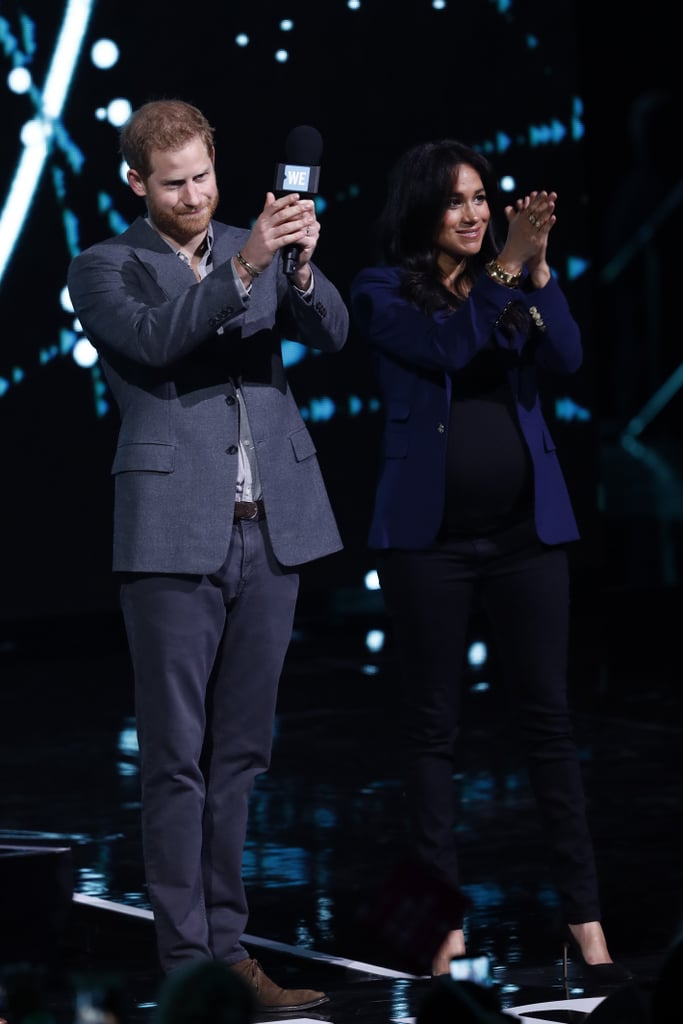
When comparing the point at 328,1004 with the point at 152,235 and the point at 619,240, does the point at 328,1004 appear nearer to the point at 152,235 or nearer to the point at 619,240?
the point at 152,235

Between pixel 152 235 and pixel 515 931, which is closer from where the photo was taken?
pixel 152 235

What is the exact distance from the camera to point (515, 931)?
11.7 feet

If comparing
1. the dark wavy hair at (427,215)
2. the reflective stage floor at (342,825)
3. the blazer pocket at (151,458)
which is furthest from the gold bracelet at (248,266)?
the reflective stage floor at (342,825)

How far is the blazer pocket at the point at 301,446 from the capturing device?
2980 mm

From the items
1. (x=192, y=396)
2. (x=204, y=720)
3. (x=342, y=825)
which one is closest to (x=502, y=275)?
(x=192, y=396)

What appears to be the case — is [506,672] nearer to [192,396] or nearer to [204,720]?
[204,720]

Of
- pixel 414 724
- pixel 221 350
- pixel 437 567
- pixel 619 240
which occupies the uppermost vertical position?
pixel 619 240

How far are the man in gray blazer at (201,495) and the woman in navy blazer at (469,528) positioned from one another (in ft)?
0.69

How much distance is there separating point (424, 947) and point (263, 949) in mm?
1732

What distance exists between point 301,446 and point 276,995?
88 centimetres

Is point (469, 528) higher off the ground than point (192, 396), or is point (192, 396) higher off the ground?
point (192, 396)

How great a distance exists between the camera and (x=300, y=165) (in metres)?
2.78

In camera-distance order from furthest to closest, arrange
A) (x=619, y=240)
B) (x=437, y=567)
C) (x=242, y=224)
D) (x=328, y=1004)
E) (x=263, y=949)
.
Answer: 1. (x=619, y=240)
2. (x=242, y=224)
3. (x=263, y=949)
4. (x=437, y=567)
5. (x=328, y=1004)

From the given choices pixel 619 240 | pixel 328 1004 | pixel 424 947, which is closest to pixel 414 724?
pixel 328 1004
